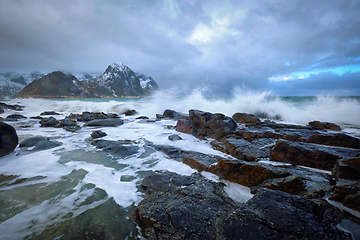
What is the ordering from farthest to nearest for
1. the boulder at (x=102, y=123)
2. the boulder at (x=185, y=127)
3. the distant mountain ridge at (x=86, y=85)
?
the distant mountain ridge at (x=86, y=85) < the boulder at (x=102, y=123) < the boulder at (x=185, y=127)

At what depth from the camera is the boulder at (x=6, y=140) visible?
4621mm

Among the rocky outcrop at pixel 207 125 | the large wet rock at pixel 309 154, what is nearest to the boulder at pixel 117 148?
the rocky outcrop at pixel 207 125

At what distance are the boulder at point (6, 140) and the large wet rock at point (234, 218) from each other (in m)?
5.60

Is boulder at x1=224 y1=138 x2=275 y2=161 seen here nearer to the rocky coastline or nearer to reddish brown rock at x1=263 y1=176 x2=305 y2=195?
the rocky coastline

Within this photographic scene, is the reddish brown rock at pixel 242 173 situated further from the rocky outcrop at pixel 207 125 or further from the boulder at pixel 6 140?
the boulder at pixel 6 140

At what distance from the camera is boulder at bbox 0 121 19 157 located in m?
4.62

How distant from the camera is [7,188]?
3100 mm

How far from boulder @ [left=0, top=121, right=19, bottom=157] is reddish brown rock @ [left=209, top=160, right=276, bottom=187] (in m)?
6.81

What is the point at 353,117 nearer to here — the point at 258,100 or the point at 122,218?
the point at 258,100

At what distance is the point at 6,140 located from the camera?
4746 millimetres

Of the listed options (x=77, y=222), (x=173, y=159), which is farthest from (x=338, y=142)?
(x=77, y=222)

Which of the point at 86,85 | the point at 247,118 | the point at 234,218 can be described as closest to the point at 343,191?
the point at 234,218

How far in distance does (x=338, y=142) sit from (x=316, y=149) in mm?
2162

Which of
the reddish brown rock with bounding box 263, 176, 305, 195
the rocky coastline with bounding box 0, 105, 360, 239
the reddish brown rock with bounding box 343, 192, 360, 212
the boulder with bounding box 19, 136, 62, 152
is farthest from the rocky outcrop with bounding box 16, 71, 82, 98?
the reddish brown rock with bounding box 343, 192, 360, 212
